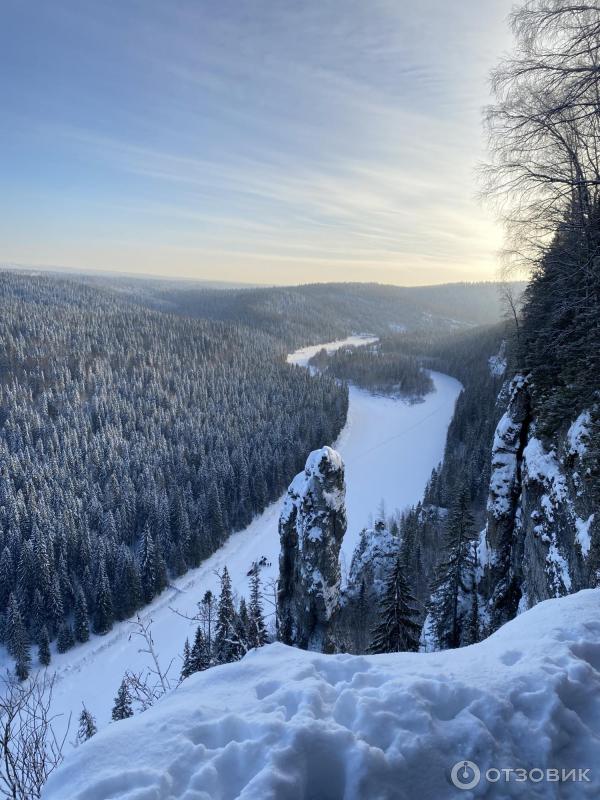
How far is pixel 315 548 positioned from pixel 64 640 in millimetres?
37691

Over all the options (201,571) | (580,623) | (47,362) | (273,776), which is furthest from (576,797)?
(47,362)

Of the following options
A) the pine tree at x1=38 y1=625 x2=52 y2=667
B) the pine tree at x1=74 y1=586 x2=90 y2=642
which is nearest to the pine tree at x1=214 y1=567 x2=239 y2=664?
the pine tree at x1=74 y1=586 x2=90 y2=642

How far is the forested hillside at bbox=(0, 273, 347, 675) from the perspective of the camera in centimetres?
4625

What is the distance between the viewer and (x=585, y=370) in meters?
11.8

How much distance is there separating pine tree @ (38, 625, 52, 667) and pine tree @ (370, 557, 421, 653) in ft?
122

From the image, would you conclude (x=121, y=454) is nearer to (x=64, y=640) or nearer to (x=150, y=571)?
(x=150, y=571)

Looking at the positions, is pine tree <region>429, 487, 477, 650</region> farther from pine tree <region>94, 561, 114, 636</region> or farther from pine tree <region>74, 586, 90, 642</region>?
pine tree <region>74, 586, 90, 642</region>

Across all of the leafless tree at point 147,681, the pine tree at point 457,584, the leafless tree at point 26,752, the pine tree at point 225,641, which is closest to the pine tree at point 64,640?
the leafless tree at point 147,681

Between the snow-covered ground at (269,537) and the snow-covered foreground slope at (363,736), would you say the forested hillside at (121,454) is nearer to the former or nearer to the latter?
the snow-covered ground at (269,537)

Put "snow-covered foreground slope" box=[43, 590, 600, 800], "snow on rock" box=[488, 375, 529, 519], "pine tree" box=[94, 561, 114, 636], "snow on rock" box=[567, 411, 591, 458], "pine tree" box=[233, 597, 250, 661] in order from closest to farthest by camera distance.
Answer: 1. "snow-covered foreground slope" box=[43, 590, 600, 800]
2. "pine tree" box=[233, 597, 250, 661]
3. "snow on rock" box=[567, 411, 591, 458]
4. "snow on rock" box=[488, 375, 529, 519]
5. "pine tree" box=[94, 561, 114, 636]

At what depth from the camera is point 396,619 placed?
1933 cm

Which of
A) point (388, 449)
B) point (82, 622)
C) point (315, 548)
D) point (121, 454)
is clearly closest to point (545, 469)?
point (315, 548)

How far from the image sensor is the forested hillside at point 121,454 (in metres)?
46.2

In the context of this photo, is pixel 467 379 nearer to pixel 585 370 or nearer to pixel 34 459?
pixel 34 459
